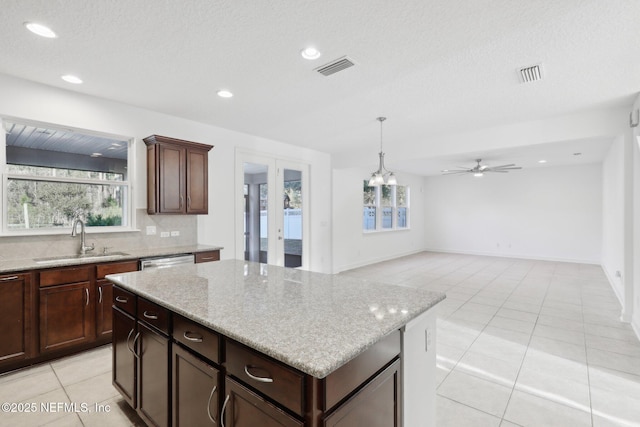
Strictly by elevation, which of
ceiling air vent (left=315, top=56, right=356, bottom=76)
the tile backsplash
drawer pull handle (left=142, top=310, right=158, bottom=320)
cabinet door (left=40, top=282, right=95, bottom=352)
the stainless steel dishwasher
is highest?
ceiling air vent (left=315, top=56, right=356, bottom=76)

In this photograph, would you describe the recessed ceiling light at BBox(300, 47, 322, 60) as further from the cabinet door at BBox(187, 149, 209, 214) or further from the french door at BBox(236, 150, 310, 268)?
the french door at BBox(236, 150, 310, 268)

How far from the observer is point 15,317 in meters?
2.63

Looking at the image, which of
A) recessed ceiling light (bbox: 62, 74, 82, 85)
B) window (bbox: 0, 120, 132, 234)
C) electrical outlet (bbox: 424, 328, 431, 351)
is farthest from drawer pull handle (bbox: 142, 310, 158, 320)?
recessed ceiling light (bbox: 62, 74, 82, 85)

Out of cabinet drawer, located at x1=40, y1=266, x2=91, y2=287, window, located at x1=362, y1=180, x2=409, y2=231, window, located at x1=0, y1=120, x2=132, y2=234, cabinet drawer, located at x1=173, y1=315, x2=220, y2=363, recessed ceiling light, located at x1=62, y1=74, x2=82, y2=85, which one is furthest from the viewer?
window, located at x1=362, y1=180, x2=409, y2=231

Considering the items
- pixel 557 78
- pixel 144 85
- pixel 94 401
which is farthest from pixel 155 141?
pixel 557 78

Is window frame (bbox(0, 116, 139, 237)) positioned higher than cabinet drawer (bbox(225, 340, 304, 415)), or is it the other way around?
window frame (bbox(0, 116, 139, 237))

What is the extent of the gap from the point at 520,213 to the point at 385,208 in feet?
12.3

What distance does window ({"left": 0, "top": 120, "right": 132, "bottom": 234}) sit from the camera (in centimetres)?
313

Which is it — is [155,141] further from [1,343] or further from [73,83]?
[1,343]

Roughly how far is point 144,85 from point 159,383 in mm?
2847

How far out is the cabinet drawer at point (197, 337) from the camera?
1323 mm

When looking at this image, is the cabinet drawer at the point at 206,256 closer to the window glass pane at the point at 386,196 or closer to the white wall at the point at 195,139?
the white wall at the point at 195,139

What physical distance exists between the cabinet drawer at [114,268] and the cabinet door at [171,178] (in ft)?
2.58

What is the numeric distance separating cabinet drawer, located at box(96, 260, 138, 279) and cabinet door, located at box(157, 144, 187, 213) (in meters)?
0.79
